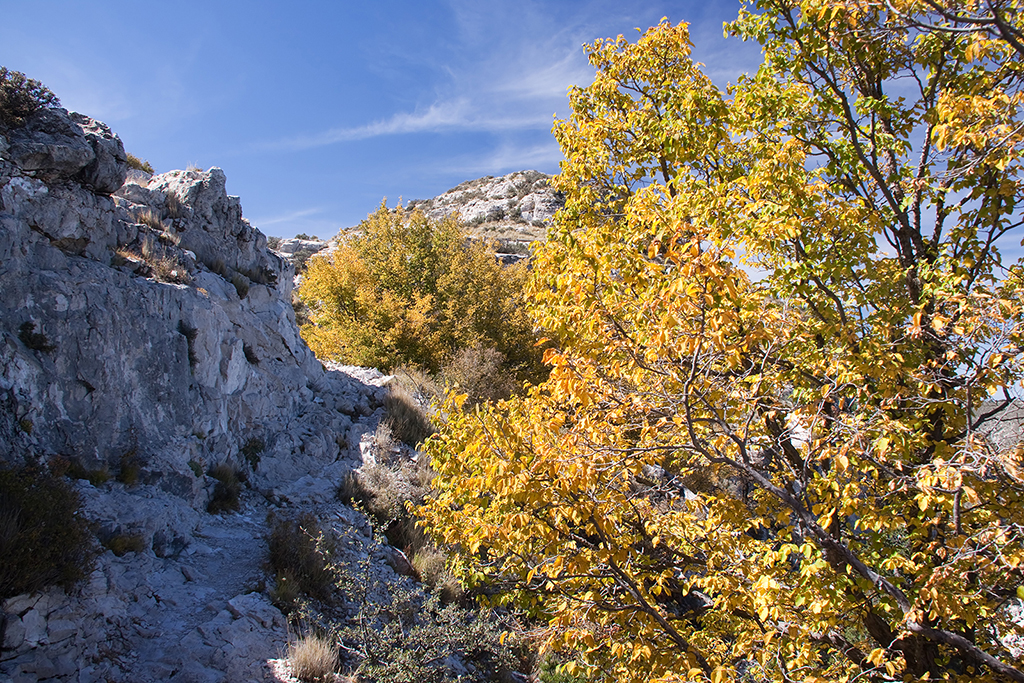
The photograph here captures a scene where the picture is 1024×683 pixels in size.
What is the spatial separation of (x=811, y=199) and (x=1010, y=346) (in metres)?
1.99

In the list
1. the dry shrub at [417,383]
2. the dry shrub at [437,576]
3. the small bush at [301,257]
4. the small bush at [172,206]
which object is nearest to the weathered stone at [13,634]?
the dry shrub at [437,576]

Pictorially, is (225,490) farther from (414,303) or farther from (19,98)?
(414,303)

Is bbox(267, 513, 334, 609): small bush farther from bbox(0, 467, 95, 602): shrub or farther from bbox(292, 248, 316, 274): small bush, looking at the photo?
bbox(292, 248, 316, 274): small bush

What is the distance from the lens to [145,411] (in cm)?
805

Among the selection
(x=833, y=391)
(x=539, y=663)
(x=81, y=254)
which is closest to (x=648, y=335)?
(x=833, y=391)

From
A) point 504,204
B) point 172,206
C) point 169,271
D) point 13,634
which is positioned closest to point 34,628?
point 13,634

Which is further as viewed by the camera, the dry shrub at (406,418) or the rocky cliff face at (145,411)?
the dry shrub at (406,418)

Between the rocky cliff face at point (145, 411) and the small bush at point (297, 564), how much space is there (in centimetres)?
25

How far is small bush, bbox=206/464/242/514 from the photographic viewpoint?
8.30m

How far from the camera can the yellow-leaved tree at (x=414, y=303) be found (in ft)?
58.4

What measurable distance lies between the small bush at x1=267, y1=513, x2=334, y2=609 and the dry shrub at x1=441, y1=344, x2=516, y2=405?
750 cm

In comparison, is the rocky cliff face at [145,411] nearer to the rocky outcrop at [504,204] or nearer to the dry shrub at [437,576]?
the dry shrub at [437,576]

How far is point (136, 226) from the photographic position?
9.73 metres

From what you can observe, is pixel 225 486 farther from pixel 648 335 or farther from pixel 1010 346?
pixel 1010 346
